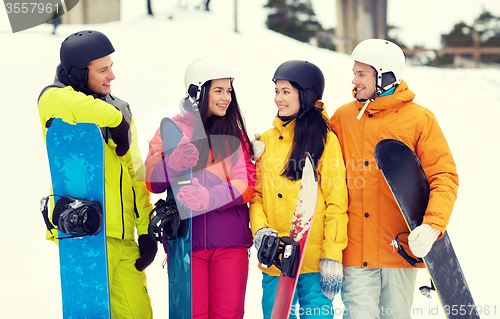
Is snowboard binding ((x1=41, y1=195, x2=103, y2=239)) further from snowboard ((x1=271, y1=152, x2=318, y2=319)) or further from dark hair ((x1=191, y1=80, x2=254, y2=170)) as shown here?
snowboard ((x1=271, y1=152, x2=318, y2=319))

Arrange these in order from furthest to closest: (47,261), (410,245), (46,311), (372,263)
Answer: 1. (47,261)
2. (46,311)
3. (372,263)
4. (410,245)

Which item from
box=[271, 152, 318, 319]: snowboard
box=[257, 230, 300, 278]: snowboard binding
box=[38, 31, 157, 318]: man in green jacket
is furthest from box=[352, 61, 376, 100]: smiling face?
box=[38, 31, 157, 318]: man in green jacket

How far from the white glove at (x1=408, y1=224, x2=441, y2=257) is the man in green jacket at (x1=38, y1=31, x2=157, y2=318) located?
1429 millimetres

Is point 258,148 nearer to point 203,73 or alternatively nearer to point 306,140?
point 306,140

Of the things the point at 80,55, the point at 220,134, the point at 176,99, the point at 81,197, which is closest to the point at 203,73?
the point at 220,134

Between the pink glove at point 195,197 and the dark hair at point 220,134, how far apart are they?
19 cm

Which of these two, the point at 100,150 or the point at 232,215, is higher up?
the point at 100,150

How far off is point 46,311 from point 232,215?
2.46 metres

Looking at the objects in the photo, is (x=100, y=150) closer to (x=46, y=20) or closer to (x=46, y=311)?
(x=46, y=311)

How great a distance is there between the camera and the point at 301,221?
2.25 metres

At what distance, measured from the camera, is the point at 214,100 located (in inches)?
99.0

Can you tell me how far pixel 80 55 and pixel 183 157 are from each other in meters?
0.80

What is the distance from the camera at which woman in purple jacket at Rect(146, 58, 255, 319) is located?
7.55 feet

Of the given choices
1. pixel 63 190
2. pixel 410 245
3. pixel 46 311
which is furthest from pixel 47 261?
pixel 410 245
